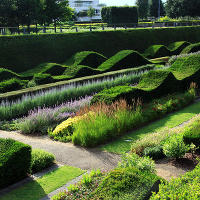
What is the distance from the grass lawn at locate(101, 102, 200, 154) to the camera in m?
8.24

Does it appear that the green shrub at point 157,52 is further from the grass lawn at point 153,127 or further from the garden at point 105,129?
the grass lawn at point 153,127

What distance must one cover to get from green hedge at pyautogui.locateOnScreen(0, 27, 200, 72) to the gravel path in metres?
13.5

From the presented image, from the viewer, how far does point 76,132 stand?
8.59m

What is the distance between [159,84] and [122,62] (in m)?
8.97

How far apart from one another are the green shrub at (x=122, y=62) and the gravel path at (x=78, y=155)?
1184cm

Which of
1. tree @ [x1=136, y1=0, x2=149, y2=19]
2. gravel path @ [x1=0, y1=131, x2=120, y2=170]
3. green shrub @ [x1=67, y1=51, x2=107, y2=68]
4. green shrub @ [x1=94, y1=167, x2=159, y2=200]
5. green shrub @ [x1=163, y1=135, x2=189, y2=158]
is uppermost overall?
tree @ [x1=136, y1=0, x2=149, y2=19]

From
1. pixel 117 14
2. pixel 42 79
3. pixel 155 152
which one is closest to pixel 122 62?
pixel 42 79

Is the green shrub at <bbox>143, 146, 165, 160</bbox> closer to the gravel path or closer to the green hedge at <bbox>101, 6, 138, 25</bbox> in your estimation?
the gravel path

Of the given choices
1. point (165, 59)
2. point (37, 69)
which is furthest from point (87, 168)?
point (165, 59)

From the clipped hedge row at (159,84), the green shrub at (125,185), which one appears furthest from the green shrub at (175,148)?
the clipped hedge row at (159,84)

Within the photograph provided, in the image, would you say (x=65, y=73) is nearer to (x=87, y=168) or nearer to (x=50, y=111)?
(x=50, y=111)

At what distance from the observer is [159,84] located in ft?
42.9

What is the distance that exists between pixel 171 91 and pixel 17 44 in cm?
1311

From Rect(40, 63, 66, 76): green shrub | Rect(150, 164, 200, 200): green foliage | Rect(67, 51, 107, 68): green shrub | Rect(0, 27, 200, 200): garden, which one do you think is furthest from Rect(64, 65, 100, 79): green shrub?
Rect(150, 164, 200, 200): green foliage
